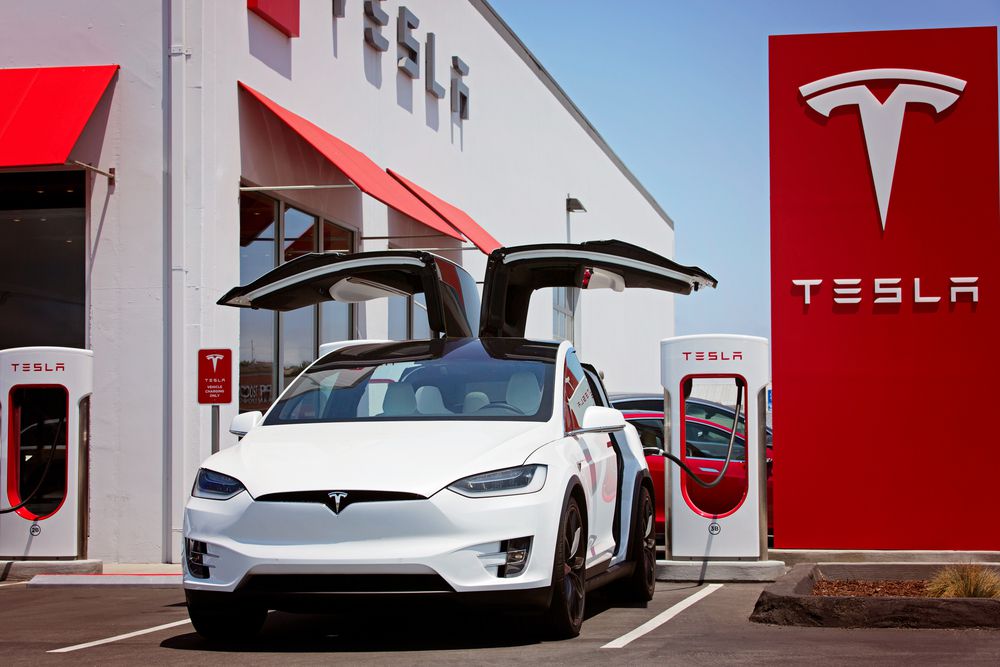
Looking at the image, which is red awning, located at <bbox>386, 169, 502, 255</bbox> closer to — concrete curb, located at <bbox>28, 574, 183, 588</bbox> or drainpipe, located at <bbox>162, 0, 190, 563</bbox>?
drainpipe, located at <bbox>162, 0, 190, 563</bbox>

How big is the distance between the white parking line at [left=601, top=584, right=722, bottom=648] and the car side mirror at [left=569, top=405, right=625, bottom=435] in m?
1.16

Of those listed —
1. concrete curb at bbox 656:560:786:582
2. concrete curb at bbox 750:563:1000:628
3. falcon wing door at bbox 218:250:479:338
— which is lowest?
concrete curb at bbox 656:560:786:582

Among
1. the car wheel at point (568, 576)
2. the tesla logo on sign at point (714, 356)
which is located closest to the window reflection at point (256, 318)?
the tesla logo on sign at point (714, 356)

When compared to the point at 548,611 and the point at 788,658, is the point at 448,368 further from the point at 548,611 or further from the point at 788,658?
the point at 788,658

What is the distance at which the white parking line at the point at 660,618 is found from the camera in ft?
23.5

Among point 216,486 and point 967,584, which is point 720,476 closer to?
point 967,584

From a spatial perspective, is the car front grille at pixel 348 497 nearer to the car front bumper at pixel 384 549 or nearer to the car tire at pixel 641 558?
the car front bumper at pixel 384 549

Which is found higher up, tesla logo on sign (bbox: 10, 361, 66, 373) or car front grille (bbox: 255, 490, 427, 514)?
tesla logo on sign (bbox: 10, 361, 66, 373)

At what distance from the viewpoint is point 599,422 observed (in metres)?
7.74

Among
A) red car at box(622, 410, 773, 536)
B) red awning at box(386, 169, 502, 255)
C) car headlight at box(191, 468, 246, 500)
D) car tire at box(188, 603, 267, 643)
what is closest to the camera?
car headlight at box(191, 468, 246, 500)

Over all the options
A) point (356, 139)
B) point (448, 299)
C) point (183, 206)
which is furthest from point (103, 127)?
point (356, 139)

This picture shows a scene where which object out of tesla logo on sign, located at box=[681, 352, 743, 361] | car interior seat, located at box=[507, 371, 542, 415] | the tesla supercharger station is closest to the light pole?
the tesla supercharger station

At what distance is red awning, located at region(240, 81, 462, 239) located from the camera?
48.5 feet

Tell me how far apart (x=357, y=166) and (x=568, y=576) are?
979 centimetres
